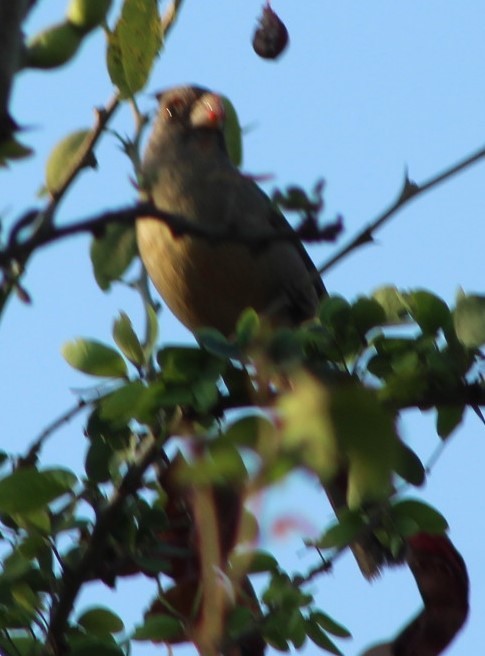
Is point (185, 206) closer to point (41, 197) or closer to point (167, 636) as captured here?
point (41, 197)

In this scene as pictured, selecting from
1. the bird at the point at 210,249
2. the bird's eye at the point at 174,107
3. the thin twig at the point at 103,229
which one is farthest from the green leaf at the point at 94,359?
the bird's eye at the point at 174,107

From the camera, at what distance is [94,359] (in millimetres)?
1979

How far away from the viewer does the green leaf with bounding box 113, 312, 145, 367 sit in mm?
1968

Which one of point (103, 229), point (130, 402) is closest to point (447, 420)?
point (130, 402)

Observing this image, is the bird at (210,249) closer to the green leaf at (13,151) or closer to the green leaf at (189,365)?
the green leaf at (189,365)

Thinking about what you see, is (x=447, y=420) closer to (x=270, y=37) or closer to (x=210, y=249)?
(x=270, y=37)

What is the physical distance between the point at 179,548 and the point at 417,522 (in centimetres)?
49

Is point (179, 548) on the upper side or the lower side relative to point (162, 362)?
lower

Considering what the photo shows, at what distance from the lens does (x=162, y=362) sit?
1.88 m

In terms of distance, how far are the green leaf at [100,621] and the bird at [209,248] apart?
1.39 meters

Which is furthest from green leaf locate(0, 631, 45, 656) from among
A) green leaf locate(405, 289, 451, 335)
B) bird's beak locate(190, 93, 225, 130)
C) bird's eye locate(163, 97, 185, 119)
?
bird's eye locate(163, 97, 185, 119)

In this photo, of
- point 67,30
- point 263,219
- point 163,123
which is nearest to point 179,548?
point 67,30

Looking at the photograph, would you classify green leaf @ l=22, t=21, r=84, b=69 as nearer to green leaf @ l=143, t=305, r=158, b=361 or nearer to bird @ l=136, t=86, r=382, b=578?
green leaf @ l=143, t=305, r=158, b=361

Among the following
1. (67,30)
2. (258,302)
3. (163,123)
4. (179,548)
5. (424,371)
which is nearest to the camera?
(67,30)
